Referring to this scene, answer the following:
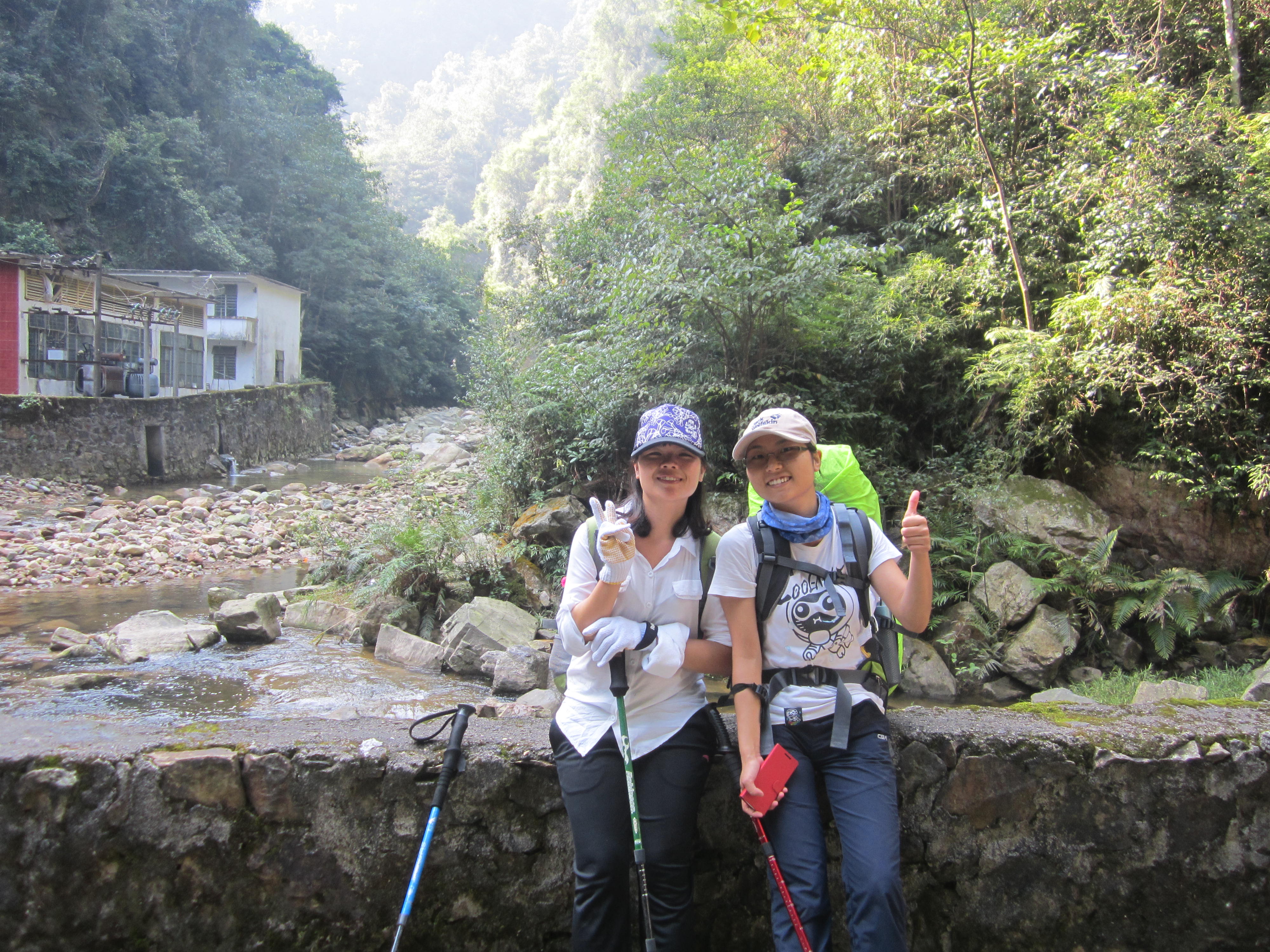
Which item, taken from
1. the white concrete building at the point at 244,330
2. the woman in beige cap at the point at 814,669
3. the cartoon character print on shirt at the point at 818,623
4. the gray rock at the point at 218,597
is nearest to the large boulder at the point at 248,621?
the gray rock at the point at 218,597

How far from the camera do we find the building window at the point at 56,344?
17.6 m

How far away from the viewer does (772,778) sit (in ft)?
6.79

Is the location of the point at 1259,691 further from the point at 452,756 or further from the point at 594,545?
the point at 452,756

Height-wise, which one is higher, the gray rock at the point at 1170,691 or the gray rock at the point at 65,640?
the gray rock at the point at 1170,691

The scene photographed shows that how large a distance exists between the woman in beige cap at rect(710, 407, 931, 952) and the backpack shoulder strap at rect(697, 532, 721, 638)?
0.09m

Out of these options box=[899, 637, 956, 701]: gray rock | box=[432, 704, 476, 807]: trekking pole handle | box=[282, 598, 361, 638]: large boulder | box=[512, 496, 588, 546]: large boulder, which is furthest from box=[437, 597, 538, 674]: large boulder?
box=[432, 704, 476, 807]: trekking pole handle

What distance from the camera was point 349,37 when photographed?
13262 centimetres

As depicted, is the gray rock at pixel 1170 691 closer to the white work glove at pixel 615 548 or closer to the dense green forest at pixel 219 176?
the white work glove at pixel 615 548

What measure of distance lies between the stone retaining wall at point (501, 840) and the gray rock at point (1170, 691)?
347 cm

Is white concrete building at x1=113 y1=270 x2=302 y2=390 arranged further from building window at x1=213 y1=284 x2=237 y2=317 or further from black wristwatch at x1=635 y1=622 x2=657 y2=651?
black wristwatch at x1=635 y1=622 x2=657 y2=651

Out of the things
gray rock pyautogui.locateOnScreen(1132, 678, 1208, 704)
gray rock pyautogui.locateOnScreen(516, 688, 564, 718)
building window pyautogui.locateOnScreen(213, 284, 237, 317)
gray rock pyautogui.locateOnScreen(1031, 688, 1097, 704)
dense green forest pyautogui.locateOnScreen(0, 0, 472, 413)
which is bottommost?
gray rock pyautogui.locateOnScreen(516, 688, 564, 718)

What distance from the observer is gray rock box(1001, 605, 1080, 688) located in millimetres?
6824

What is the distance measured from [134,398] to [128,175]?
33.9 ft

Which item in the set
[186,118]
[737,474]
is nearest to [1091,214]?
[737,474]
